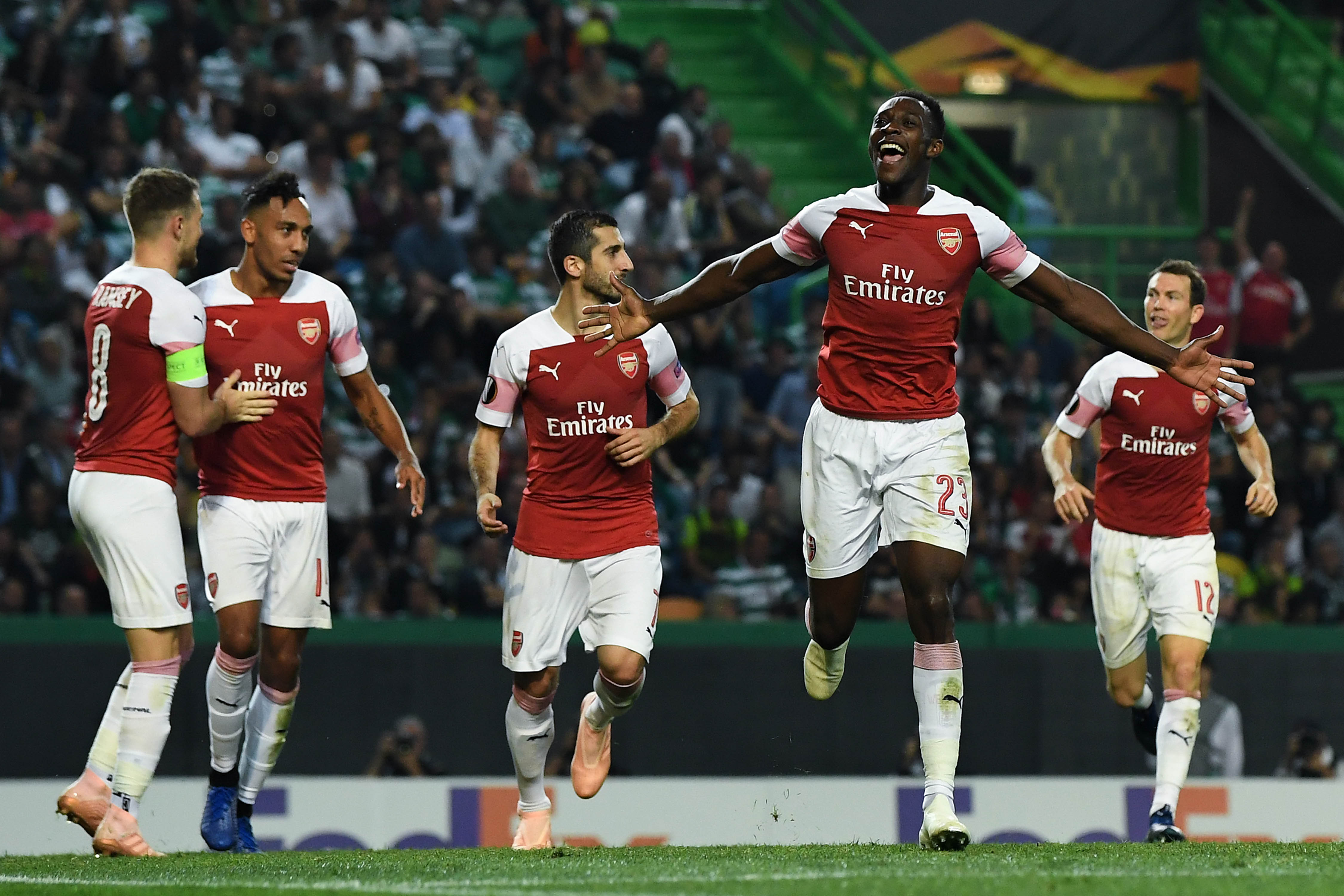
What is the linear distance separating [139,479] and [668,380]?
2.30m

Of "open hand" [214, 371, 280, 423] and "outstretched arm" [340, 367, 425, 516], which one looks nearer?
"open hand" [214, 371, 280, 423]

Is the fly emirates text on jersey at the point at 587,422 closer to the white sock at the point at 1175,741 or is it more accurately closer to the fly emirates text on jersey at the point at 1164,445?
the fly emirates text on jersey at the point at 1164,445

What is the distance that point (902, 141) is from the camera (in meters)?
6.88

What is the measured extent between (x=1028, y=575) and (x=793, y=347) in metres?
2.68

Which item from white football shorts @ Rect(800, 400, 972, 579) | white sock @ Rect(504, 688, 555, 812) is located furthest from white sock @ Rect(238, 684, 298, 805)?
white football shorts @ Rect(800, 400, 972, 579)

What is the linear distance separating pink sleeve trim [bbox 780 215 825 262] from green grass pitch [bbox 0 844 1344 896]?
230 centimetres

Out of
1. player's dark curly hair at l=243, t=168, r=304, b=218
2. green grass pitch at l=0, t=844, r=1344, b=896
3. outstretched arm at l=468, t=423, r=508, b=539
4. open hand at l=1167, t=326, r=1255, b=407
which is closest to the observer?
green grass pitch at l=0, t=844, r=1344, b=896

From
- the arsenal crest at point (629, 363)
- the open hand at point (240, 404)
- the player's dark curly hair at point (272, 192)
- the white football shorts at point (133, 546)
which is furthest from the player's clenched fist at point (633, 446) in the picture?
the white football shorts at point (133, 546)

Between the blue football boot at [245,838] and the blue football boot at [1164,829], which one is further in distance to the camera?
the blue football boot at [1164,829]

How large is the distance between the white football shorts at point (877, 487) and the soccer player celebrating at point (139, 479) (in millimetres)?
2371

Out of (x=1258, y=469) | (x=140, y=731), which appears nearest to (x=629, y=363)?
(x=140, y=731)

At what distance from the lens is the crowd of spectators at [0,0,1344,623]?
1286 centimetres

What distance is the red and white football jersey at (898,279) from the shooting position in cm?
696

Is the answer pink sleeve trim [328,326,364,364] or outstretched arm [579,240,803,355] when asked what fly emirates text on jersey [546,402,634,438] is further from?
pink sleeve trim [328,326,364,364]
